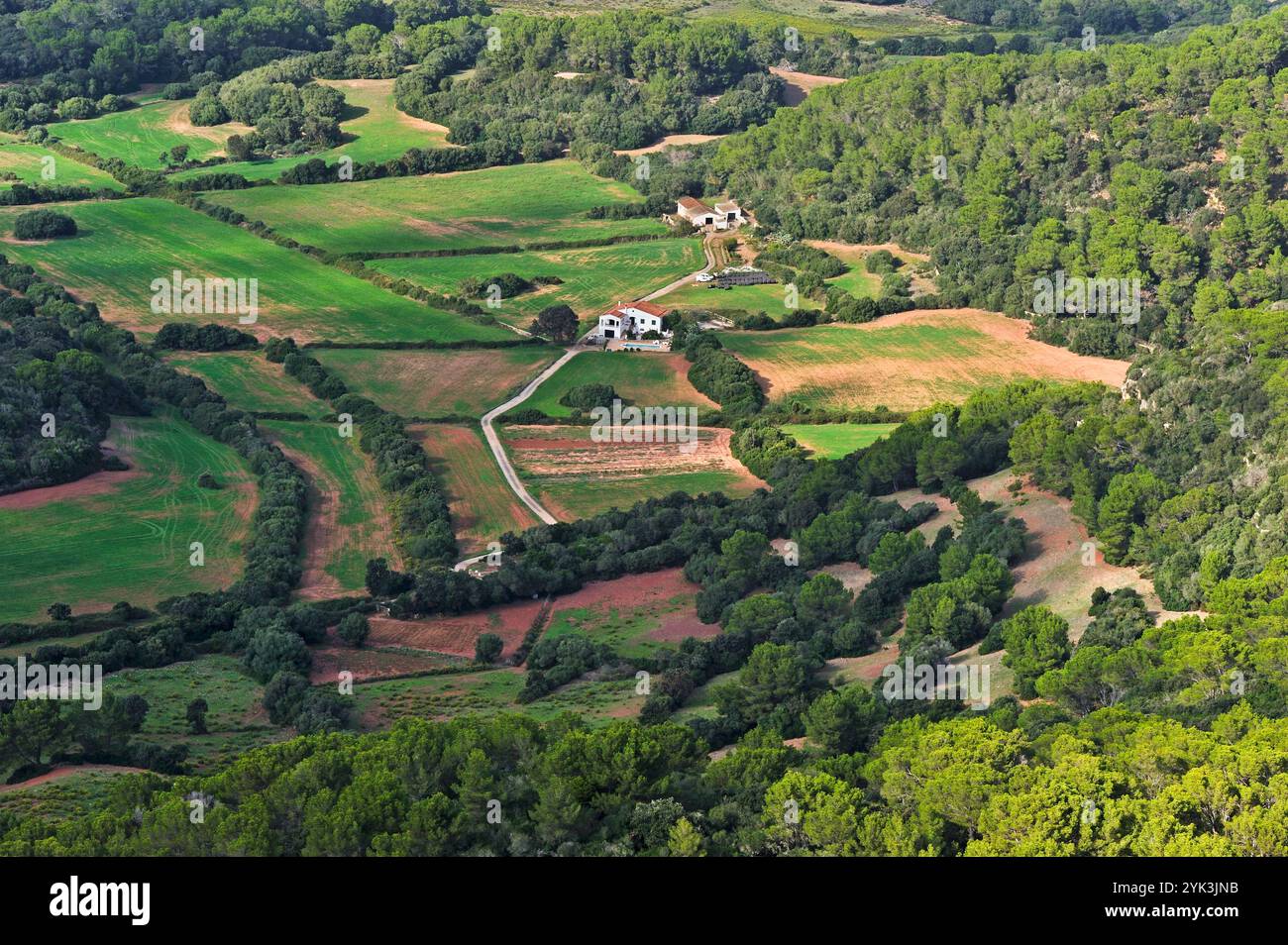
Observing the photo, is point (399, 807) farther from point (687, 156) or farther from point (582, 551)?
Answer: point (687, 156)

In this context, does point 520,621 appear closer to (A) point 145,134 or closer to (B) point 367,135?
(B) point 367,135

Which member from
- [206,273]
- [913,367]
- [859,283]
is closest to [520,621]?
[913,367]

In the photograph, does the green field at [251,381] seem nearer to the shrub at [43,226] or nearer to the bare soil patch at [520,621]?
the shrub at [43,226]

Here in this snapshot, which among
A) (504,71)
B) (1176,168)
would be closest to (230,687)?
(1176,168)

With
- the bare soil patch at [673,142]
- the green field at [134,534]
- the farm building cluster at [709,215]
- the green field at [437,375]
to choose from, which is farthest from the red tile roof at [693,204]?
the green field at [134,534]

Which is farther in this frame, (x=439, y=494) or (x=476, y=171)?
(x=476, y=171)

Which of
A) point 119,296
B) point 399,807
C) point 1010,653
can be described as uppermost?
point 399,807
